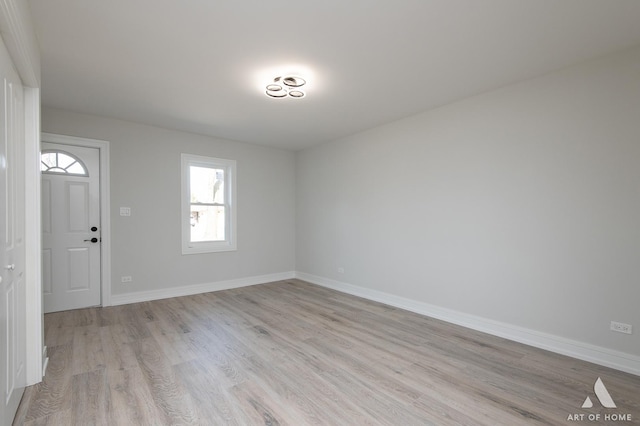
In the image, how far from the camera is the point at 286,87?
125 inches

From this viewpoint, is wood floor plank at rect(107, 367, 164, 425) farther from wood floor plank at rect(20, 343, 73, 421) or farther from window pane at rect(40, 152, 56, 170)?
window pane at rect(40, 152, 56, 170)

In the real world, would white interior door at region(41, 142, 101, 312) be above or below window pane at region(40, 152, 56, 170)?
below

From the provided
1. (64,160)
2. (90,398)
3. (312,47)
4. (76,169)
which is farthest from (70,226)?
(312,47)

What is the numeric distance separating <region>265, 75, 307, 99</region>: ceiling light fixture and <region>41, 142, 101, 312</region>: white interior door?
2.80 meters

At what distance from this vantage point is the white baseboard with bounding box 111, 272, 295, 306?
4.32 meters

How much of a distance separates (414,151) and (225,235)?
3.52 m

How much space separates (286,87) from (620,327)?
3714mm

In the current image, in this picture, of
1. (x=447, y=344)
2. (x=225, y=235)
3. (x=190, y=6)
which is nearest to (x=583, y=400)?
(x=447, y=344)

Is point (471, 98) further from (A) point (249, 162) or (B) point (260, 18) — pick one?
(A) point (249, 162)

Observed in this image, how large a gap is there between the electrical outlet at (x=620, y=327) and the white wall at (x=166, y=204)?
15.7 ft

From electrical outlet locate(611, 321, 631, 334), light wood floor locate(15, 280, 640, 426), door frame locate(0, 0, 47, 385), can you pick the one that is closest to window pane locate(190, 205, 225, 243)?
light wood floor locate(15, 280, 640, 426)

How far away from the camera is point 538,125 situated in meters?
2.96

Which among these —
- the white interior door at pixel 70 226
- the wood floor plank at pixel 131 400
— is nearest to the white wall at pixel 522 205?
the wood floor plank at pixel 131 400
